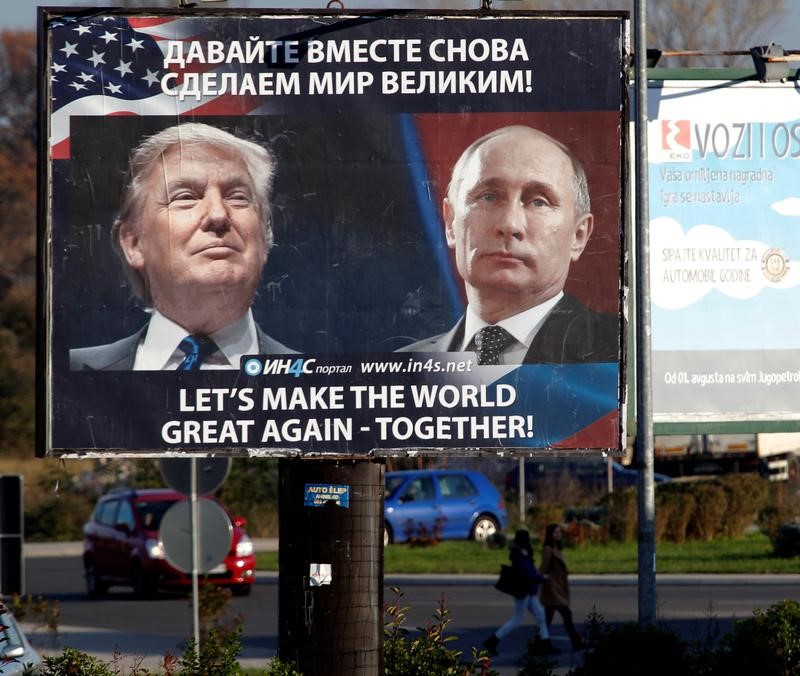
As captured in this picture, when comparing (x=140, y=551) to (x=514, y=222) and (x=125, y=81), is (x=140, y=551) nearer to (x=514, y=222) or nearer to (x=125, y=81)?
(x=125, y=81)

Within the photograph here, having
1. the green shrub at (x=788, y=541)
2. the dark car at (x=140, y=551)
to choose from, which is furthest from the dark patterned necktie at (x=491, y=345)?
the green shrub at (x=788, y=541)

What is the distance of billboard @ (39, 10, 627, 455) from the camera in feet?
30.1

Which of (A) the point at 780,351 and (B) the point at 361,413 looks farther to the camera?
(A) the point at 780,351

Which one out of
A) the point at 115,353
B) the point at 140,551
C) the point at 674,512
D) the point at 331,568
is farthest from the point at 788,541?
the point at 115,353

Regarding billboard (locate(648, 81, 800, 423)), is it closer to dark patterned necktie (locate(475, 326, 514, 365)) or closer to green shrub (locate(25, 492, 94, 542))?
dark patterned necktie (locate(475, 326, 514, 365))

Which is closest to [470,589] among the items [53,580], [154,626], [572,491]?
[154,626]

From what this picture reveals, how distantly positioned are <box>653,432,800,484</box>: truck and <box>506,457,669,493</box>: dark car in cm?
62

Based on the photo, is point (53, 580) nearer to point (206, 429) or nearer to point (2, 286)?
point (206, 429)

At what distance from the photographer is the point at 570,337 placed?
926cm

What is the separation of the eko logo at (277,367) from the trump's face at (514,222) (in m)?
1.11

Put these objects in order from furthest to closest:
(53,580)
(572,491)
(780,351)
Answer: (572,491), (53,580), (780,351)

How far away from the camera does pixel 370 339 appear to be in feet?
30.1

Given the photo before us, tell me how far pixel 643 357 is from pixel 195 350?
311 cm

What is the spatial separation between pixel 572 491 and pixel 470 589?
11.8 m
